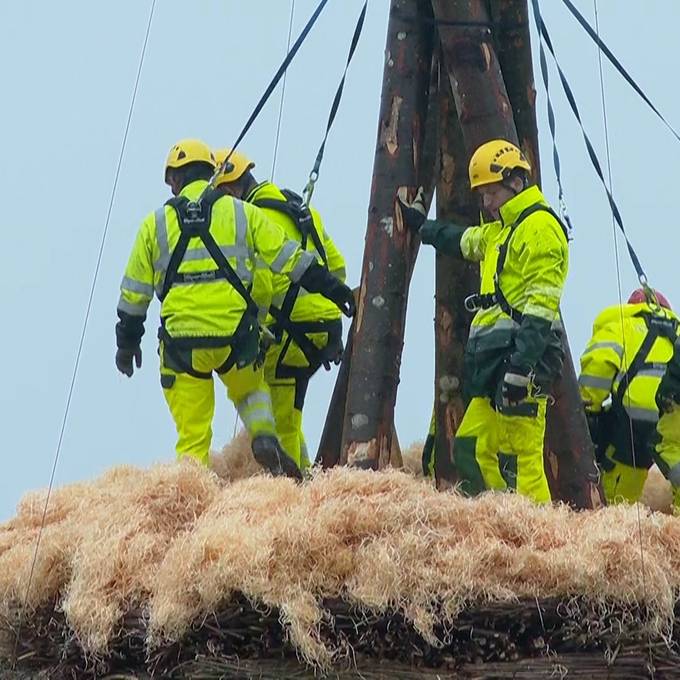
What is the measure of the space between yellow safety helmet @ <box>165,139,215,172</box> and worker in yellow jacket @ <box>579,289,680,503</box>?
2734 mm

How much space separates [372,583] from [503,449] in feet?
7.15

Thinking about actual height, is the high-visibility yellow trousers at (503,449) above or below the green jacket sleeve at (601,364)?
below

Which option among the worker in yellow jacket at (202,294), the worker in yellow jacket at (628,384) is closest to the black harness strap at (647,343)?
the worker in yellow jacket at (628,384)

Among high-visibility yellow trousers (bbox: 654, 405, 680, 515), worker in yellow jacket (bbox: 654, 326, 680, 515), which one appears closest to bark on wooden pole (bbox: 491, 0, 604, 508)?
worker in yellow jacket (bbox: 654, 326, 680, 515)

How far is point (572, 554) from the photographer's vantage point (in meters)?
7.31

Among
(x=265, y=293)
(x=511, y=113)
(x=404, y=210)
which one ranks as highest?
(x=511, y=113)

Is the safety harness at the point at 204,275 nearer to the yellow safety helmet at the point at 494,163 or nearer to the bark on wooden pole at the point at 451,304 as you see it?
the bark on wooden pole at the point at 451,304

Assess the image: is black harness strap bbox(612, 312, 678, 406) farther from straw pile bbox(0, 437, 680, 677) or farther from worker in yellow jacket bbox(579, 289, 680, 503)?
straw pile bbox(0, 437, 680, 677)

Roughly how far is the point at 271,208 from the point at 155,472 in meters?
2.97

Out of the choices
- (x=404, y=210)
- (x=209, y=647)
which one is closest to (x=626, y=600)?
(x=209, y=647)

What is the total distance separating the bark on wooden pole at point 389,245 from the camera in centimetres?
975

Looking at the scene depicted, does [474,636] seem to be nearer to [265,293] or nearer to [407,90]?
[265,293]

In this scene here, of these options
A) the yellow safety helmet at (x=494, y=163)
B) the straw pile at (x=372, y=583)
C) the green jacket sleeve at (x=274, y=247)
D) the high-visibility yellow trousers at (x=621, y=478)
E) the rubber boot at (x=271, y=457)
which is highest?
the yellow safety helmet at (x=494, y=163)

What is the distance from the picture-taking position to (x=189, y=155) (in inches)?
400
